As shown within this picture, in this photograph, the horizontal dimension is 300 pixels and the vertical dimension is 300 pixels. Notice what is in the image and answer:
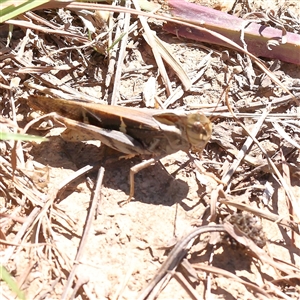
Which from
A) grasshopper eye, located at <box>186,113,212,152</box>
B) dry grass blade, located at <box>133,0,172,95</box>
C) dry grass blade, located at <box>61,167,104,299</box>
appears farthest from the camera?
dry grass blade, located at <box>133,0,172,95</box>

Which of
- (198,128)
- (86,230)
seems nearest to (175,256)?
(86,230)

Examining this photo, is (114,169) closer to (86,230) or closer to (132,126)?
(132,126)

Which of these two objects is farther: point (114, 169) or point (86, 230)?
point (114, 169)

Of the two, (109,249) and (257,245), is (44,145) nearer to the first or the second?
(109,249)

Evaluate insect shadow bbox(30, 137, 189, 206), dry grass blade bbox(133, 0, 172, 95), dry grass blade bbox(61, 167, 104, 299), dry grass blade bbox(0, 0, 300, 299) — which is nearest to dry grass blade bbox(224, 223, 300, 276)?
dry grass blade bbox(0, 0, 300, 299)

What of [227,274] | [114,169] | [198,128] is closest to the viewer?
[227,274]

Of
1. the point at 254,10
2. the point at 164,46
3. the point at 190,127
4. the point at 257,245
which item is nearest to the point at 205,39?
the point at 164,46

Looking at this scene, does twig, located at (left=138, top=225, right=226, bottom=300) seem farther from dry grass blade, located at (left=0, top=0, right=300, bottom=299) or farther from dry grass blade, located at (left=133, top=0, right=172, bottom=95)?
dry grass blade, located at (left=133, top=0, right=172, bottom=95)
